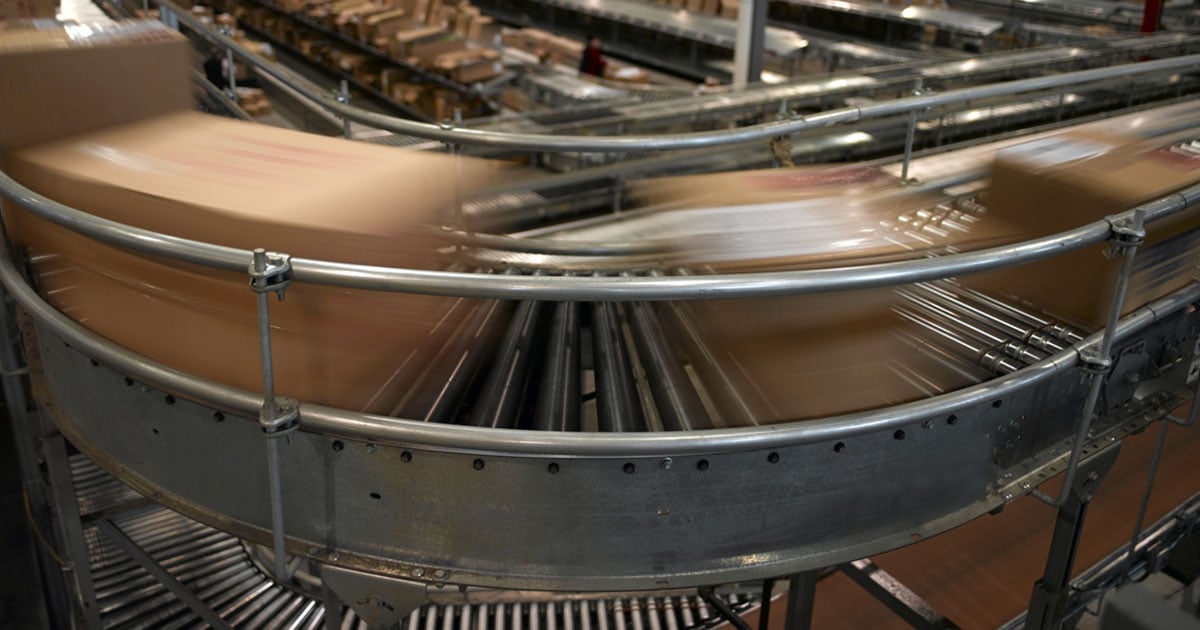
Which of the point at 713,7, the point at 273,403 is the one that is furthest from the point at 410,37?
the point at 273,403

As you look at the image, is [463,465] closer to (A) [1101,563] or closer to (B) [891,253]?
(B) [891,253]

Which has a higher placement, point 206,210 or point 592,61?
point 206,210

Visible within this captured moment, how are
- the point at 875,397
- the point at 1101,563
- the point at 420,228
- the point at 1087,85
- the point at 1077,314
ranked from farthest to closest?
the point at 1087,85, the point at 1101,563, the point at 1077,314, the point at 875,397, the point at 420,228

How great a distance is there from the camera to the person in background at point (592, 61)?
759 centimetres

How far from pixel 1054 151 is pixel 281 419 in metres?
1.78

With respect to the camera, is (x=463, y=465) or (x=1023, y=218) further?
(x=1023, y=218)

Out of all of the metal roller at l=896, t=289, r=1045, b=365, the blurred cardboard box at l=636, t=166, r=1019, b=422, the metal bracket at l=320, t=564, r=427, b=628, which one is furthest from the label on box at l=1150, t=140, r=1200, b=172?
the metal bracket at l=320, t=564, r=427, b=628

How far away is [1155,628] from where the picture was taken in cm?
137

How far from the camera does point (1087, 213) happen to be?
6.28 ft

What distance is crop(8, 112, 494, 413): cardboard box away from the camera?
1461mm

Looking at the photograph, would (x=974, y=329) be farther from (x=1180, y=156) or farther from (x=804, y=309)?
(x=1180, y=156)

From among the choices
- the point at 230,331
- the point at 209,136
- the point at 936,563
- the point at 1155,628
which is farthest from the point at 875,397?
the point at 936,563

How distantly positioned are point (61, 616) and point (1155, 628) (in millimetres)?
3069

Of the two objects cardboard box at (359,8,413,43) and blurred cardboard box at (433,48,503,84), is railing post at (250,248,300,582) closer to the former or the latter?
blurred cardboard box at (433,48,503,84)
